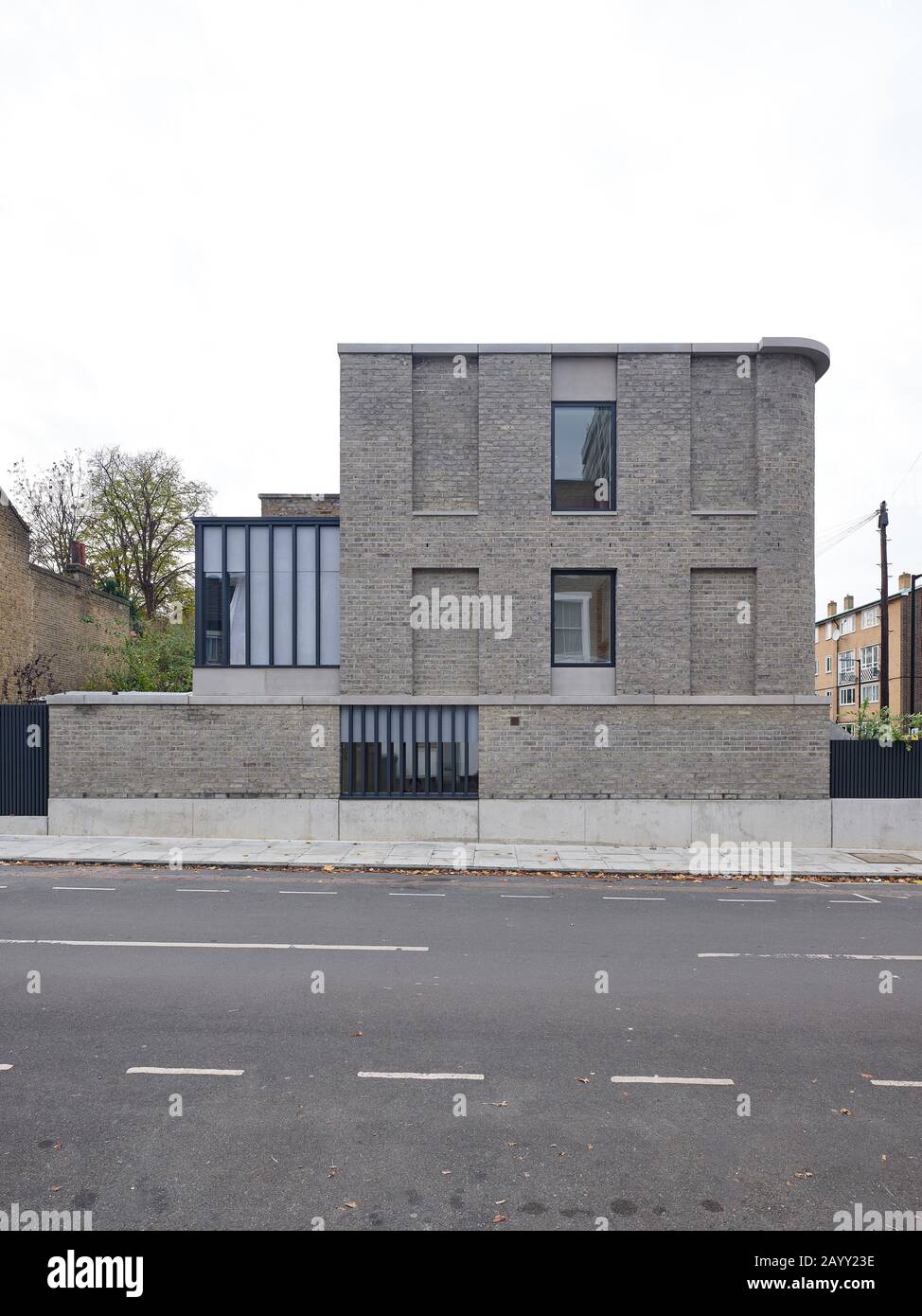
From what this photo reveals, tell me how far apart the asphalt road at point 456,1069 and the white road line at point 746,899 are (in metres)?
1.20

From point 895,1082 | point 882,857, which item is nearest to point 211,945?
point 895,1082

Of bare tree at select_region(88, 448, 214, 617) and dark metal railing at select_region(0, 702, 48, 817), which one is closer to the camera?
dark metal railing at select_region(0, 702, 48, 817)

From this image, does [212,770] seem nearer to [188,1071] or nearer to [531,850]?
[531,850]

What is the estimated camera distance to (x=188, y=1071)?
5254mm

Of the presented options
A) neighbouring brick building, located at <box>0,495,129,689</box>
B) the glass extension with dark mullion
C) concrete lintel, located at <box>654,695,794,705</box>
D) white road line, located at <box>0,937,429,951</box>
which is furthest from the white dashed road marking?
neighbouring brick building, located at <box>0,495,129,689</box>

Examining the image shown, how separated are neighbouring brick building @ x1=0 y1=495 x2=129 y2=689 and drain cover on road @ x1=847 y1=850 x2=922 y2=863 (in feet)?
86.4

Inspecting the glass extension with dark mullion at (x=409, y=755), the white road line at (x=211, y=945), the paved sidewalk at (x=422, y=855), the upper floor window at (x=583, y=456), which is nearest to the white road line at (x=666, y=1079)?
the white road line at (x=211, y=945)

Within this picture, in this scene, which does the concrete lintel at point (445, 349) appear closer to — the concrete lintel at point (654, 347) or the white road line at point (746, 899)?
the concrete lintel at point (654, 347)

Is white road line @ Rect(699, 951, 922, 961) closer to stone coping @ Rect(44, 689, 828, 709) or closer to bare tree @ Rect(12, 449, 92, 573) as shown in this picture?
stone coping @ Rect(44, 689, 828, 709)

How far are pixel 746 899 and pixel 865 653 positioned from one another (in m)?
50.9

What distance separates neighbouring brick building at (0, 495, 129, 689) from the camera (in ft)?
76.9
